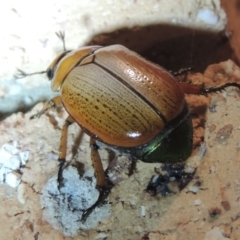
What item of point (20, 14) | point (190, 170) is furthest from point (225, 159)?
point (20, 14)

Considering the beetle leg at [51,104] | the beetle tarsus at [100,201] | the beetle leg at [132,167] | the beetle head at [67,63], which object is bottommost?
the beetle tarsus at [100,201]

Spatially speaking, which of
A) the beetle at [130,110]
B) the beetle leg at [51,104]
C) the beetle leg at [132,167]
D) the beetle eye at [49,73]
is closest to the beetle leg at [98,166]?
the beetle at [130,110]

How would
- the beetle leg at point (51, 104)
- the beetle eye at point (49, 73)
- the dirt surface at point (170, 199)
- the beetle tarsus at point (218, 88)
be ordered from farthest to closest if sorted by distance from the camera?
the beetle eye at point (49, 73)
the beetle leg at point (51, 104)
the beetle tarsus at point (218, 88)
the dirt surface at point (170, 199)

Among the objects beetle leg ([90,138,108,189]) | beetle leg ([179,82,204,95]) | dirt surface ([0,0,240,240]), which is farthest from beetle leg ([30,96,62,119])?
beetle leg ([179,82,204,95])

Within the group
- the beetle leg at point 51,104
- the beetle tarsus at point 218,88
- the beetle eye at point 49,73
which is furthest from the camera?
the beetle eye at point 49,73

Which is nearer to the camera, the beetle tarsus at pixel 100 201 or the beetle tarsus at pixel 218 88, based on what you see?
the beetle tarsus at pixel 100 201

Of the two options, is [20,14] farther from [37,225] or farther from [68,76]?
[37,225]

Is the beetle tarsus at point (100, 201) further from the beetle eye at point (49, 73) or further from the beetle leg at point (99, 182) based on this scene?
the beetle eye at point (49, 73)

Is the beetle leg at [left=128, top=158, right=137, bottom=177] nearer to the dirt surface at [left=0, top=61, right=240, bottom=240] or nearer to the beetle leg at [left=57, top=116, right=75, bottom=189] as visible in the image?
the dirt surface at [left=0, top=61, right=240, bottom=240]

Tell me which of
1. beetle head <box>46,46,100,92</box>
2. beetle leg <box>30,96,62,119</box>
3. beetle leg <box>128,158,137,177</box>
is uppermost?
beetle head <box>46,46,100,92</box>
